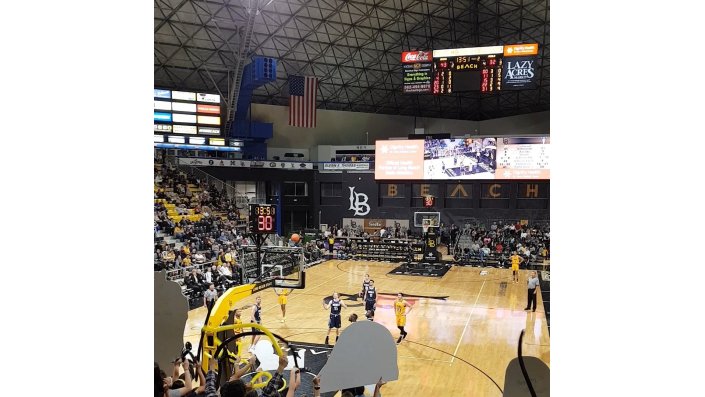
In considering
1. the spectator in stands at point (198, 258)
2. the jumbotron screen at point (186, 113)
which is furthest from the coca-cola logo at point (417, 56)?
the jumbotron screen at point (186, 113)

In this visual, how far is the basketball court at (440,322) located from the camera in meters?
8.62

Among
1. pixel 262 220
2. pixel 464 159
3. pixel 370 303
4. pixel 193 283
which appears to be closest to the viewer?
pixel 262 220

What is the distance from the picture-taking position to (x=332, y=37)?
2709 centimetres

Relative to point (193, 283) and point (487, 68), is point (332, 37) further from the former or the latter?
point (193, 283)

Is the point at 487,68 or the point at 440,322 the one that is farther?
the point at 487,68

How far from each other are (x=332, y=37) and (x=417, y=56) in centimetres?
1220

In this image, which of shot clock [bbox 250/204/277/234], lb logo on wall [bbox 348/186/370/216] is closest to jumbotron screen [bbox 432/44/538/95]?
shot clock [bbox 250/204/277/234]

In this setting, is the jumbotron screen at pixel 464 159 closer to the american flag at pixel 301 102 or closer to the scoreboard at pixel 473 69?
the scoreboard at pixel 473 69

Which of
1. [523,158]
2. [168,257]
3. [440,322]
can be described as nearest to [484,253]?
[523,158]

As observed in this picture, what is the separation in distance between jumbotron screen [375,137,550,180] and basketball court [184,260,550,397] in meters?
3.69

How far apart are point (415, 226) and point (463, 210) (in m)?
2.74

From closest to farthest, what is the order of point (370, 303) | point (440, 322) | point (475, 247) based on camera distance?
1. point (370, 303)
2. point (440, 322)
3. point (475, 247)
